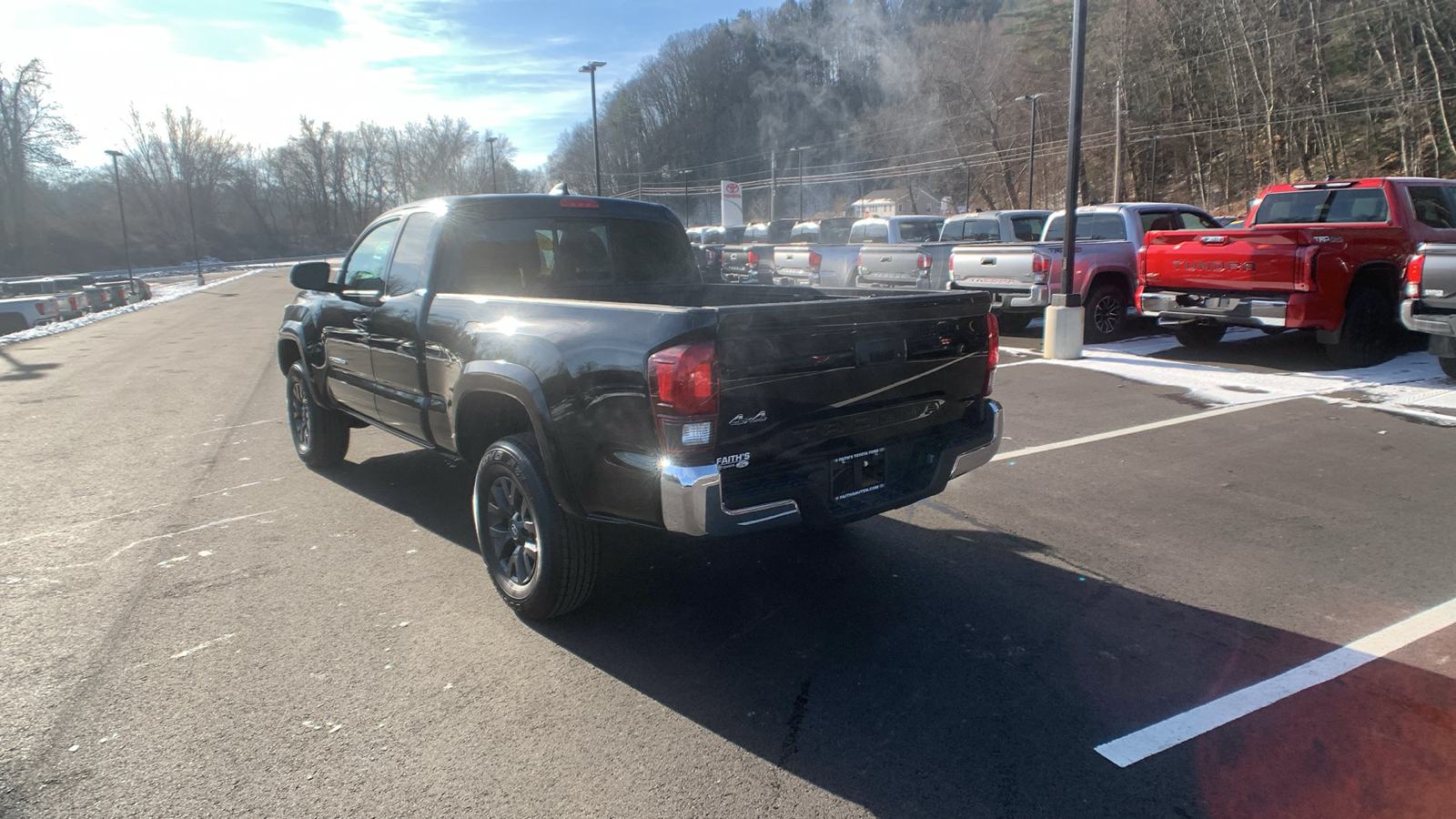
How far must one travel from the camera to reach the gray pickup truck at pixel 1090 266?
1145 cm

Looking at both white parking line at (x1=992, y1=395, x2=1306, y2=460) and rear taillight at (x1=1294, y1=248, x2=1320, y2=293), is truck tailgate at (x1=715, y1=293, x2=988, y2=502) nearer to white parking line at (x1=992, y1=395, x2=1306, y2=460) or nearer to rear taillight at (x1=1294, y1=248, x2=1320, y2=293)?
white parking line at (x1=992, y1=395, x2=1306, y2=460)

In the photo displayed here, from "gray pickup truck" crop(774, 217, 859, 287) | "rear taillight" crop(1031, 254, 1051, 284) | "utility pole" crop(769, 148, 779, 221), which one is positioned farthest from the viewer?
"utility pole" crop(769, 148, 779, 221)

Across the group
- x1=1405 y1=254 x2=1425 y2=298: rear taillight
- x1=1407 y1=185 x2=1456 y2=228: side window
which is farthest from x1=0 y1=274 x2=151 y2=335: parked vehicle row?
x1=1407 y1=185 x2=1456 y2=228: side window

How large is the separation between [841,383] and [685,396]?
73cm

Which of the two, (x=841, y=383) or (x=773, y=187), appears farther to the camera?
(x=773, y=187)

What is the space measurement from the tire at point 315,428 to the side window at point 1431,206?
10707 mm

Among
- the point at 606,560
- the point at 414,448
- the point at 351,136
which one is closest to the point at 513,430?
the point at 606,560

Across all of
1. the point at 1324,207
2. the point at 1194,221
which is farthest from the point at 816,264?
the point at 1324,207

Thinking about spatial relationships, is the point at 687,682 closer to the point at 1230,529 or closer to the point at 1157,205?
the point at 1230,529

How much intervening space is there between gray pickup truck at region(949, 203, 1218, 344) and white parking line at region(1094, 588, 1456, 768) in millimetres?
8192

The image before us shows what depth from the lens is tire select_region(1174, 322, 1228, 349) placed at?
10719 mm

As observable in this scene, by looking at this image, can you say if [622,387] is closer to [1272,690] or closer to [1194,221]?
[1272,690]

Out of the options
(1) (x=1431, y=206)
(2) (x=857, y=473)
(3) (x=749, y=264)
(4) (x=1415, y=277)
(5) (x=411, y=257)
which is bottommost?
(2) (x=857, y=473)

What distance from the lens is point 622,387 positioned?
3.11m
